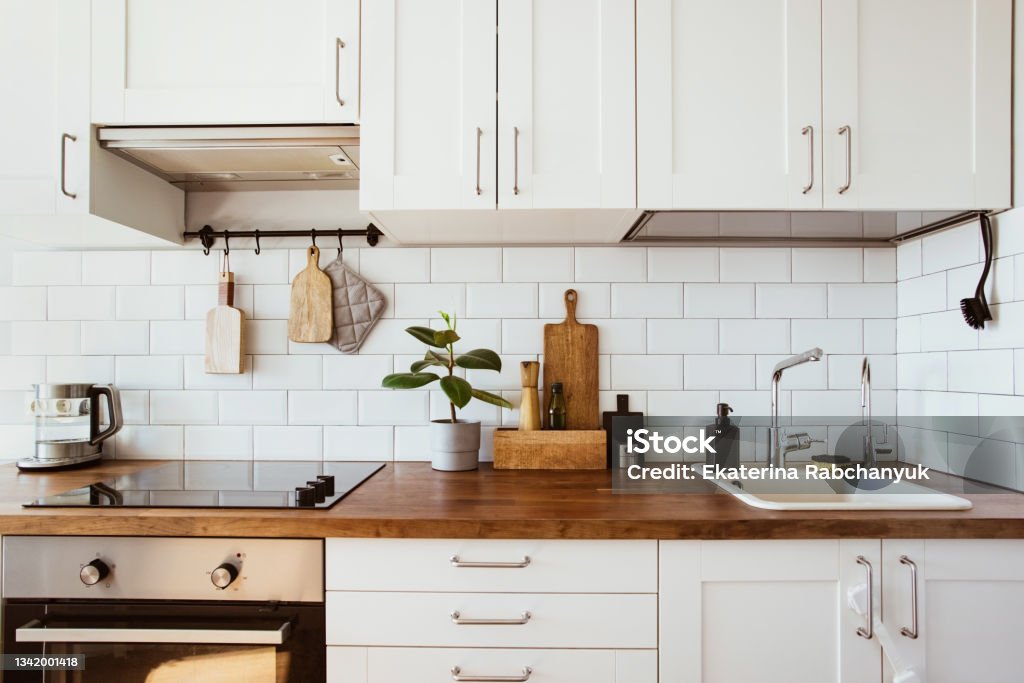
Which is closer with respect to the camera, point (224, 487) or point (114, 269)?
point (224, 487)

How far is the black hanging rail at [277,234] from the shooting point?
183cm

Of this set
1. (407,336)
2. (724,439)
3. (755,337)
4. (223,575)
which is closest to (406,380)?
(407,336)

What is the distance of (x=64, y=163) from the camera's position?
1.48 meters

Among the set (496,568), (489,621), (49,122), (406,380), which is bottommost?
(489,621)

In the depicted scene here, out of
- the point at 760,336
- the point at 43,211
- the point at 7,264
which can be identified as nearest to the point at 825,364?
the point at 760,336

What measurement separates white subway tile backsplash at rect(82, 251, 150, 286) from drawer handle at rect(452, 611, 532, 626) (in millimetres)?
1461

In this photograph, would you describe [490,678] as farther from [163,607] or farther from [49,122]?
[49,122]

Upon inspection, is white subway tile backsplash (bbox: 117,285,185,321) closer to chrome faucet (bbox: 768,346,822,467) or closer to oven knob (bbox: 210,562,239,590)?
oven knob (bbox: 210,562,239,590)

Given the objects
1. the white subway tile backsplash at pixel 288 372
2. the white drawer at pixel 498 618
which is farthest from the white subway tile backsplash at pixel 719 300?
the white subway tile backsplash at pixel 288 372

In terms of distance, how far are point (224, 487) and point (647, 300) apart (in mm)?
1283

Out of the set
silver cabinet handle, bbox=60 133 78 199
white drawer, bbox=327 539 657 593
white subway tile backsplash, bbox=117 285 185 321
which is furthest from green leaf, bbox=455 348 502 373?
silver cabinet handle, bbox=60 133 78 199

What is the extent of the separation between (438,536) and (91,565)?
0.70 meters

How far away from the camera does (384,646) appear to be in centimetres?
118

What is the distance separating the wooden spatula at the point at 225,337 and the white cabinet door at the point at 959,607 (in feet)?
5.77
